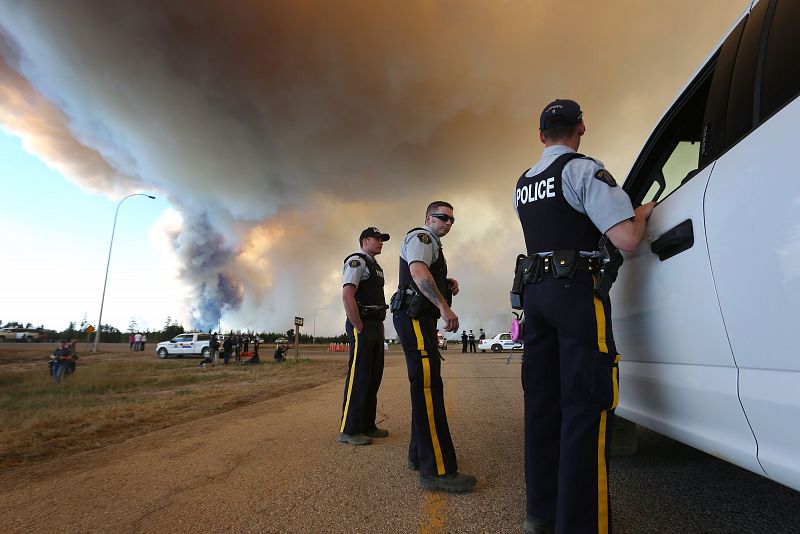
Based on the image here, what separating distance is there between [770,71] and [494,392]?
260 inches

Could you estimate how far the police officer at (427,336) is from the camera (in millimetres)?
2799

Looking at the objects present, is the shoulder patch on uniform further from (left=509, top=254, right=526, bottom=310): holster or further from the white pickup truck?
the white pickup truck

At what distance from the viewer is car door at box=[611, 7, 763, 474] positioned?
1504mm

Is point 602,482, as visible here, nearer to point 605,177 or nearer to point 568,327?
point 568,327

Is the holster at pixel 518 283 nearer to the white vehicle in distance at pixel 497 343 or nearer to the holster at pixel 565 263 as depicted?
the holster at pixel 565 263

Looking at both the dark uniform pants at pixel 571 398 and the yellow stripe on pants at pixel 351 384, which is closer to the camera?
the dark uniform pants at pixel 571 398

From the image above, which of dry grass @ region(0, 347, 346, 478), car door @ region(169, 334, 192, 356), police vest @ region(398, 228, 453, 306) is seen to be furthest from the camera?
car door @ region(169, 334, 192, 356)

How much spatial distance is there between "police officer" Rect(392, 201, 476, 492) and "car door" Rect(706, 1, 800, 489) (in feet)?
5.73

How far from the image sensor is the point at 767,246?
1.25 metres

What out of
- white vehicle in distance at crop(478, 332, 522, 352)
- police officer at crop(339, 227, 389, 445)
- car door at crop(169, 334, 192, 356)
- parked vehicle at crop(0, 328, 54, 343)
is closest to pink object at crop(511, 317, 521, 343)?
police officer at crop(339, 227, 389, 445)


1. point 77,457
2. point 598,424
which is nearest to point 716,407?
point 598,424

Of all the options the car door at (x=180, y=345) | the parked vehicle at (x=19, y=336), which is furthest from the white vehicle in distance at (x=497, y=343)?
the parked vehicle at (x=19, y=336)

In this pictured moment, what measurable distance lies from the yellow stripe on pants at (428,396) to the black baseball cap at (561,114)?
1532 millimetres

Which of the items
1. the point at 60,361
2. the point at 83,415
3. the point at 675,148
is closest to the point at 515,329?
the point at 675,148
